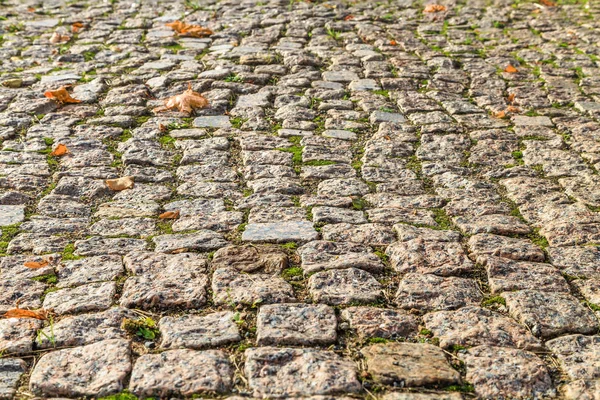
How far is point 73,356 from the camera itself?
289 centimetres

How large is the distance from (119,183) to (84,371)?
6.09 ft

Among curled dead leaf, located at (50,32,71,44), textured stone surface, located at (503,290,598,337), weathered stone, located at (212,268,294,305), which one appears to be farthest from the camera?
curled dead leaf, located at (50,32,71,44)

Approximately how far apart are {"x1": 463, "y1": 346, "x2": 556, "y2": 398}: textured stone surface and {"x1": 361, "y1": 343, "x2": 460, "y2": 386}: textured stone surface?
0.28ft

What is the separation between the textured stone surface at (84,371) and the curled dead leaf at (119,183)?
1636mm

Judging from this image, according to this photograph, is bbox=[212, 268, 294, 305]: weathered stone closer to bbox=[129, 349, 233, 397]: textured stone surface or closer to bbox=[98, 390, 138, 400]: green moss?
bbox=[129, 349, 233, 397]: textured stone surface

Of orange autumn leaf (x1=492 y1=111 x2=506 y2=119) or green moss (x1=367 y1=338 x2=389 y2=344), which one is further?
orange autumn leaf (x1=492 y1=111 x2=506 y2=119)

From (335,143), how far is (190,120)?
41.4 inches

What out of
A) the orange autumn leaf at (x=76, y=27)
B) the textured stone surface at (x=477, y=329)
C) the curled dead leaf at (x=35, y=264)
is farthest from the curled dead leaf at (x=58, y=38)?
the textured stone surface at (x=477, y=329)

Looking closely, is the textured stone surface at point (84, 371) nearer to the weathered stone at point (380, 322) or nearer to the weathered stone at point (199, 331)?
the weathered stone at point (199, 331)

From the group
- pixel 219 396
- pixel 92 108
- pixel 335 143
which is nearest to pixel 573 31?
pixel 335 143

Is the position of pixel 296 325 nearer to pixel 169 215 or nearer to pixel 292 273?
pixel 292 273

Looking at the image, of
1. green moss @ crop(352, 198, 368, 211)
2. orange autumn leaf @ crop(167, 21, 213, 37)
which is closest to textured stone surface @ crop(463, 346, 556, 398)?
green moss @ crop(352, 198, 368, 211)

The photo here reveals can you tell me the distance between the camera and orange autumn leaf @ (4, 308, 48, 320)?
3.16 meters

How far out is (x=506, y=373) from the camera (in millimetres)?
2797
